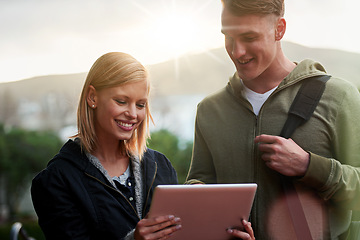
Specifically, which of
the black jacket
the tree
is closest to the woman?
the black jacket

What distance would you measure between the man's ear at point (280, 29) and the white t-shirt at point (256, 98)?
0.22 meters

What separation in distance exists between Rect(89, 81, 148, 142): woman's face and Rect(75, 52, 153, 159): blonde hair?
0.02 metres

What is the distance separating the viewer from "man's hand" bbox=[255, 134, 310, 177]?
177cm

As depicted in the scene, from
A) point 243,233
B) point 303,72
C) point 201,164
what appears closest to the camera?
point 243,233

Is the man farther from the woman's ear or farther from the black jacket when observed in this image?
the woman's ear

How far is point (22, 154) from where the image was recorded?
19156mm

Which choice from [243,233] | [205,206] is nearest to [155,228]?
[205,206]

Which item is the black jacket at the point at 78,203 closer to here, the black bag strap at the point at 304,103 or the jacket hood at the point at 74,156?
the jacket hood at the point at 74,156

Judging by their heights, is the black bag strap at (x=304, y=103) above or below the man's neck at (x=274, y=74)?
below

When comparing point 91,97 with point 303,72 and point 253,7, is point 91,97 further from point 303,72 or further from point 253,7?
point 303,72

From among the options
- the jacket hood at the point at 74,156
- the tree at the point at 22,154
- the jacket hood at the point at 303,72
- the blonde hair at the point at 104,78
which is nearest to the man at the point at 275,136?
the jacket hood at the point at 303,72

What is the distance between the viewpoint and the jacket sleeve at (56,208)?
67.2 inches

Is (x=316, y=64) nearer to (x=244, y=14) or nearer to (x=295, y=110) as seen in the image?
(x=295, y=110)

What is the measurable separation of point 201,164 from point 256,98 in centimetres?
39
